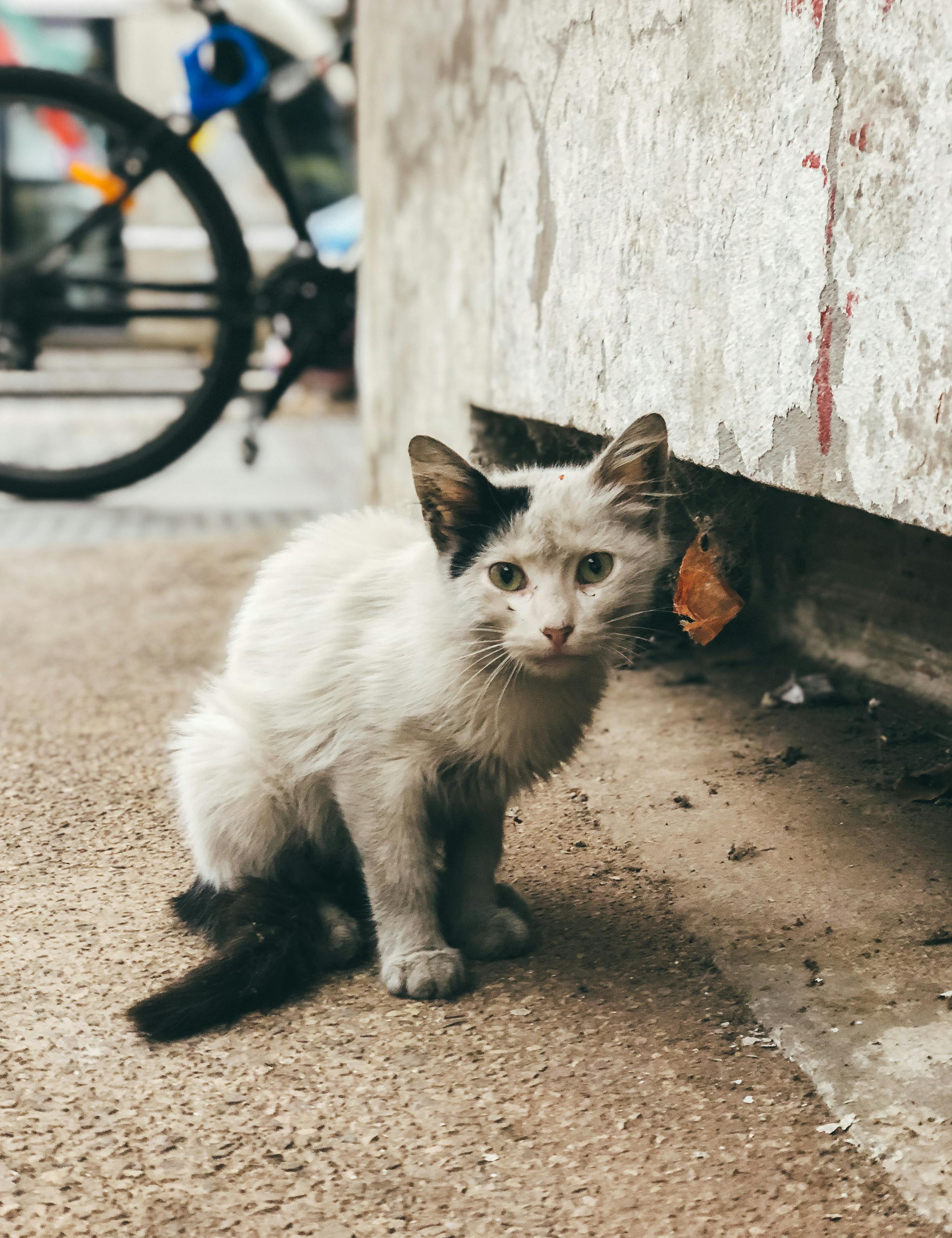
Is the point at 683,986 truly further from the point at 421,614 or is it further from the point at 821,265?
the point at 821,265

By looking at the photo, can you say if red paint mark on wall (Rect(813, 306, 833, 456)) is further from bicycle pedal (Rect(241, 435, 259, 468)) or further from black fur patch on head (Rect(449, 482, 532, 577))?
bicycle pedal (Rect(241, 435, 259, 468))

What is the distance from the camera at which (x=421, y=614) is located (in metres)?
1.88

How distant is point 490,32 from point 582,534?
1.82 metres

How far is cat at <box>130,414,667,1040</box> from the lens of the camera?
1776 millimetres

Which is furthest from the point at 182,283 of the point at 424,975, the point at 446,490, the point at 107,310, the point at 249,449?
the point at 424,975

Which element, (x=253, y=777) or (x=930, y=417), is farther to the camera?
(x=253, y=777)

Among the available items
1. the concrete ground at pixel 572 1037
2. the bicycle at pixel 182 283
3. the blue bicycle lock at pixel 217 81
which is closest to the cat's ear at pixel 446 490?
the concrete ground at pixel 572 1037

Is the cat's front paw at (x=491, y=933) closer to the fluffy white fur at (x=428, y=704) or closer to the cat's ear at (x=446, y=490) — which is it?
the fluffy white fur at (x=428, y=704)

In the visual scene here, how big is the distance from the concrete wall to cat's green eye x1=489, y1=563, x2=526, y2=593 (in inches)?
18.8

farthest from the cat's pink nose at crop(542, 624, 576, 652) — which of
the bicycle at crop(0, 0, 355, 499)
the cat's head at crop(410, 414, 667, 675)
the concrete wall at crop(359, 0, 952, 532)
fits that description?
the bicycle at crop(0, 0, 355, 499)

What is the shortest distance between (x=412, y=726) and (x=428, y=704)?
0.05m

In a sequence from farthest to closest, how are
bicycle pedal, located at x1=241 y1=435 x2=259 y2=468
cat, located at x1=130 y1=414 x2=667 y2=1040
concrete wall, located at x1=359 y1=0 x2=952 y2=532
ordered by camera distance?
bicycle pedal, located at x1=241 y1=435 x2=259 y2=468 → cat, located at x1=130 y1=414 x2=667 y2=1040 → concrete wall, located at x1=359 y1=0 x2=952 y2=532

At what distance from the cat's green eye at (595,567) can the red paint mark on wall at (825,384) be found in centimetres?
37

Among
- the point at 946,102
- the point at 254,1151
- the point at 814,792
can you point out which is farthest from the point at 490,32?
the point at 254,1151
